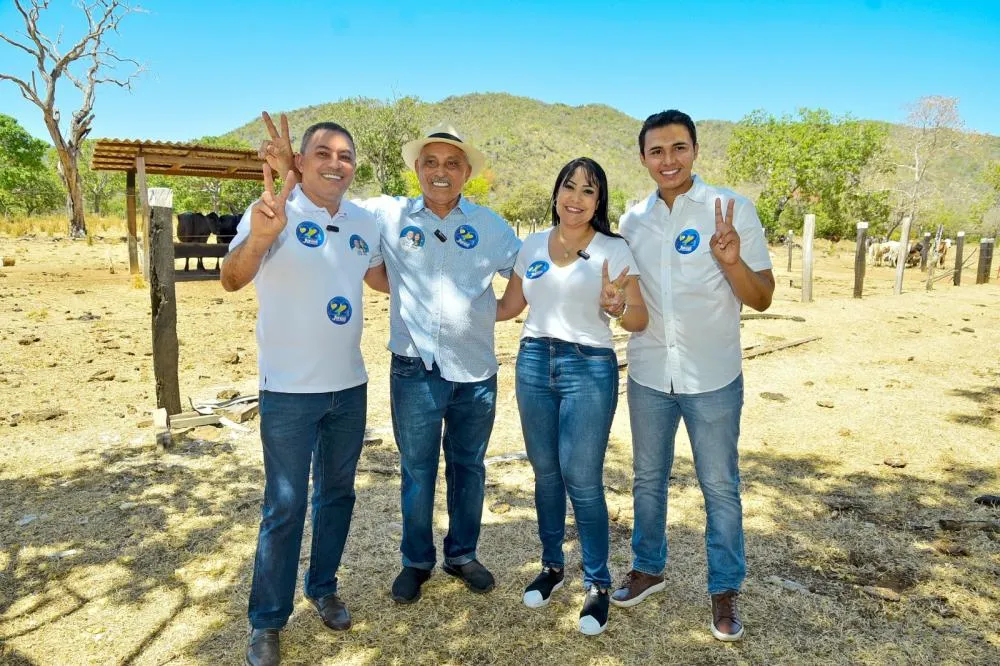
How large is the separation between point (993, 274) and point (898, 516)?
26349mm

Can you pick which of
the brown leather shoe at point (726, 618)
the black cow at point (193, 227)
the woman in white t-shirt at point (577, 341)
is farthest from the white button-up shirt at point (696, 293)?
the black cow at point (193, 227)

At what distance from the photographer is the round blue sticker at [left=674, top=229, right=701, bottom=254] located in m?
2.78

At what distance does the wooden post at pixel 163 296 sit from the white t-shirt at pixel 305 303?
3.71 metres

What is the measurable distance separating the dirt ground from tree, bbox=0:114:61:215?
43671 millimetres

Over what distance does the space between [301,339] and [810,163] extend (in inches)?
1697

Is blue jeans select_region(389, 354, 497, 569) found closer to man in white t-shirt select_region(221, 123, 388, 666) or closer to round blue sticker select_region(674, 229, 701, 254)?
man in white t-shirt select_region(221, 123, 388, 666)

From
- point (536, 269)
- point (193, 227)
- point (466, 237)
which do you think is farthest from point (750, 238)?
point (193, 227)

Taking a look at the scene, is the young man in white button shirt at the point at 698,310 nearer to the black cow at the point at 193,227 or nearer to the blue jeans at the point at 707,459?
the blue jeans at the point at 707,459

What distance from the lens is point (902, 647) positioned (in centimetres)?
294

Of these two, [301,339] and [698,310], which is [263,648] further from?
[698,310]

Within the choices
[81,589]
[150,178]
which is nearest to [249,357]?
[81,589]

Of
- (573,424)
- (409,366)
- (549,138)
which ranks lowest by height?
(573,424)

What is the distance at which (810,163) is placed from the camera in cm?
3938

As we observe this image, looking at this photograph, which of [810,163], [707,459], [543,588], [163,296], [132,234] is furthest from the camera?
[810,163]
